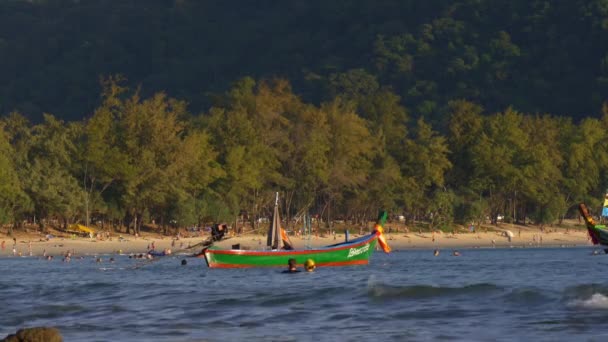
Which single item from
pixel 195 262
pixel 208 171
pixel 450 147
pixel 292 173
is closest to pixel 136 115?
pixel 208 171

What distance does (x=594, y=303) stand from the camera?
4097 cm

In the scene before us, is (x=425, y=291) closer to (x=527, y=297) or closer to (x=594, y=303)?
(x=527, y=297)

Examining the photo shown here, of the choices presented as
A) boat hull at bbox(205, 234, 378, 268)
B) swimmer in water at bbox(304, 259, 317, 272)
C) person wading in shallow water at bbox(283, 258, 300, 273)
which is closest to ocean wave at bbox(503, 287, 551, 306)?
person wading in shallow water at bbox(283, 258, 300, 273)

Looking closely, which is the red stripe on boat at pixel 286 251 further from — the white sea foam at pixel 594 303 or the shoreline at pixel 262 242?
the white sea foam at pixel 594 303

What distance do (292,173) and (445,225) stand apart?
18.6 metres

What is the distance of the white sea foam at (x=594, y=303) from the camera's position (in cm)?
4035

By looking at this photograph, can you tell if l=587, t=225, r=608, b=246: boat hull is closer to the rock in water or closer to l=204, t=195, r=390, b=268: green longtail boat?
l=204, t=195, r=390, b=268: green longtail boat

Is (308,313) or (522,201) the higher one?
(522,201)

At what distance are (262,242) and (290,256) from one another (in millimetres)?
34942

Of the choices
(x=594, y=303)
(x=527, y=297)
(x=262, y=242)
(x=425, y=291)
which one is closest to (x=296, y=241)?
(x=262, y=242)

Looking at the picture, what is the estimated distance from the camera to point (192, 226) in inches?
4513

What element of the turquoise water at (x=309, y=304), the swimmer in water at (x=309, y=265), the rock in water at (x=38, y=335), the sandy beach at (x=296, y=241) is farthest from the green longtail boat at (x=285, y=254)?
the rock in water at (x=38, y=335)

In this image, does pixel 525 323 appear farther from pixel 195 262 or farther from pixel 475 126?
pixel 475 126

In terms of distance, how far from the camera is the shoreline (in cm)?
9550
